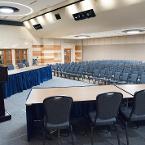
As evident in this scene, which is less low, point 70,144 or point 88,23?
point 88,23

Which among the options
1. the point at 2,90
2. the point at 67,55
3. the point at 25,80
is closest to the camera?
the point at 2,90

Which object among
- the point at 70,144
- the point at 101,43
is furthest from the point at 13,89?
the point at 101,43

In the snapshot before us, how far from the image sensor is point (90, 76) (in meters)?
9.79

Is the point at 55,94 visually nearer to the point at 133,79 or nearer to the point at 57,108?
the point at 57,108

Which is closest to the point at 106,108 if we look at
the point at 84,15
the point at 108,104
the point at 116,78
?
the point at 108,104

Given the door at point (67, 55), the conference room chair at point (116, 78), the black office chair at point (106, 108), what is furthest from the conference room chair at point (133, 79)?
the door at point (67, 55)

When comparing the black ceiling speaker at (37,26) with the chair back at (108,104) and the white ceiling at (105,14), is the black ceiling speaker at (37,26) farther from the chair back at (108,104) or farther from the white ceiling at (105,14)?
the chair back at (108,104)

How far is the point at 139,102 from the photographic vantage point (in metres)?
3.23

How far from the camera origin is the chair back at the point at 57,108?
115 inches

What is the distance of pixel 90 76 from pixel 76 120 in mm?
5573

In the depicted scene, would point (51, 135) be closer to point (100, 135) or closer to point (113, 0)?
point (100, 135)

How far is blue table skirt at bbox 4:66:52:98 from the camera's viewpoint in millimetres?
6953

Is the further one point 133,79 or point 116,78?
point 116,78

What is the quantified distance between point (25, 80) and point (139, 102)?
583cm
